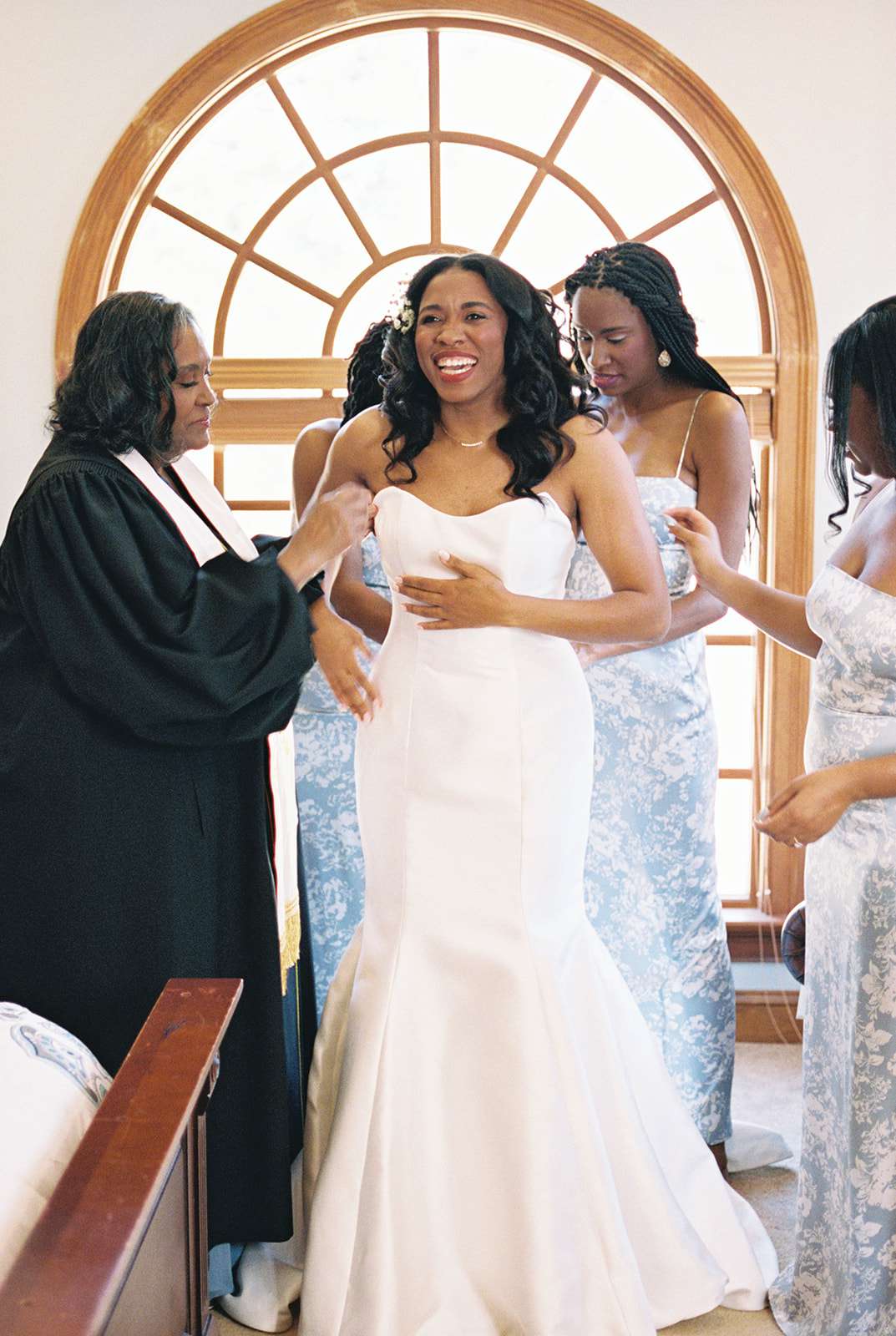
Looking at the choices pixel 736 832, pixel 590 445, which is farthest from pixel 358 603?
pixel 736 832

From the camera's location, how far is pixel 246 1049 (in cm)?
256

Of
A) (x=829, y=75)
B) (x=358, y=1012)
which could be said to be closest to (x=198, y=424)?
(x=358, y=1012)

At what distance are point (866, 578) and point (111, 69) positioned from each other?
3.03 m

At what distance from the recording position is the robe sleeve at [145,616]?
2.21m

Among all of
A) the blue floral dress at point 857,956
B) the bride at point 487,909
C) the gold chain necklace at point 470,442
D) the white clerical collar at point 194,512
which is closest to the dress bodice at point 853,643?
the blue floral dress at point 857,956

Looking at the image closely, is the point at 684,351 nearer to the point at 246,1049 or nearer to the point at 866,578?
the point at 866,578

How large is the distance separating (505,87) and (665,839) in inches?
98.6

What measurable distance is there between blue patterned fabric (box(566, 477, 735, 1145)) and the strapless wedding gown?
1.79 feet

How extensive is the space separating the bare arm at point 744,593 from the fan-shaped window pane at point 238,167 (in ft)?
7.44

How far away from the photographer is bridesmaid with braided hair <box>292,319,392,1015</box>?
3.28m

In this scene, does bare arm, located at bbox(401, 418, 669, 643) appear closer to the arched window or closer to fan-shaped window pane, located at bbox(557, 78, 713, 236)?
the arched window

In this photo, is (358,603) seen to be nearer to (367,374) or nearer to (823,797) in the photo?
(367,374)

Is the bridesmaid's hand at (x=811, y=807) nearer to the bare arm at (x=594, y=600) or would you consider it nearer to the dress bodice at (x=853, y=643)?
the dress bodice at (x=853, y=643)

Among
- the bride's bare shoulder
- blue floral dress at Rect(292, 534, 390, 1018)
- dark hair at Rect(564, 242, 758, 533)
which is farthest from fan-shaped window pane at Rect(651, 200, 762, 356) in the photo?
the bride's bare shoulder
